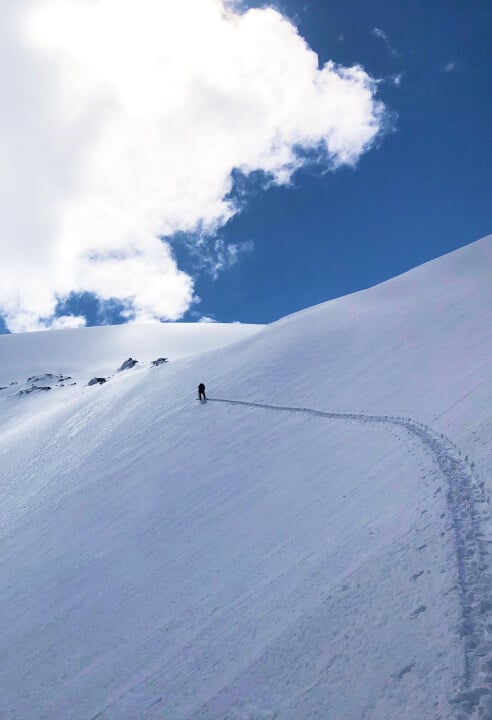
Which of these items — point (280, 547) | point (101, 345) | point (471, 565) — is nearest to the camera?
point (471, 565)

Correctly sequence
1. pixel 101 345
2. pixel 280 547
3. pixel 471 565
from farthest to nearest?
1. pixel 101 345
2. pixel 280 547
3. pixel 471 565

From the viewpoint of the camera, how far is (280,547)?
1212cm

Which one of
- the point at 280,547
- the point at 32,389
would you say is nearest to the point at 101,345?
the point at 32,389

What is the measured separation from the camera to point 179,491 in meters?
19.1

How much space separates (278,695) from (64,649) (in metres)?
6.82

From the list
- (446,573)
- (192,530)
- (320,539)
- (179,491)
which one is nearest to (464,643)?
(446,573)

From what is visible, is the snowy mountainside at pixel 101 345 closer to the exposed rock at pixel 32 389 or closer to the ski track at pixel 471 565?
the exposed rock at pixel 32 389

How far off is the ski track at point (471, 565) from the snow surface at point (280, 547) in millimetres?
32

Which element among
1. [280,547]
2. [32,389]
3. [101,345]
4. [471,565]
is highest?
[101,345]

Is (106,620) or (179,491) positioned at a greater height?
(179,491)

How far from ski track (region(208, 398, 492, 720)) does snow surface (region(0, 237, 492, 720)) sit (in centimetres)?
3

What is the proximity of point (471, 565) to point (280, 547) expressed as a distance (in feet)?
17.0

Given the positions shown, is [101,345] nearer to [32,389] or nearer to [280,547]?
[32,389]

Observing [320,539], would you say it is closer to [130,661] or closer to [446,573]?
[446,573]
